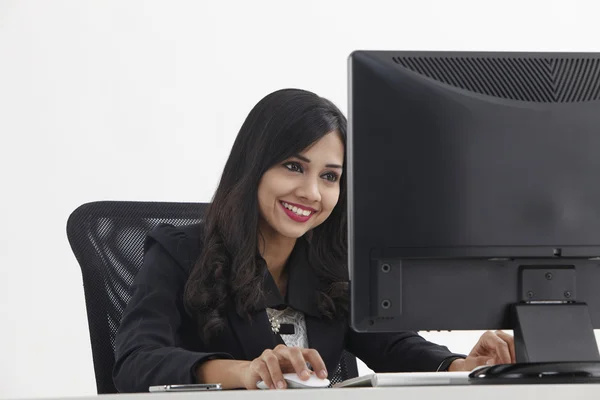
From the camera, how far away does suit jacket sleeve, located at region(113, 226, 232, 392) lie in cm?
141

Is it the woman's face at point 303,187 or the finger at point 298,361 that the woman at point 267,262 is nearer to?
the woman's face at point 303,187

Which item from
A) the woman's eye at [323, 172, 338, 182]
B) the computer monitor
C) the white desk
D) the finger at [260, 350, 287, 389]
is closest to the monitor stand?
the computer monitor

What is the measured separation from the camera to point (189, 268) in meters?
1.81

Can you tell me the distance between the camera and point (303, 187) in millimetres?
1796

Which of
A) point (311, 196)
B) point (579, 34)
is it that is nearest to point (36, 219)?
point (311, 196)

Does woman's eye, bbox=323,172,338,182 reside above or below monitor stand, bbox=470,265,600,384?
above

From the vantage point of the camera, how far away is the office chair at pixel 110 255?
181 cm

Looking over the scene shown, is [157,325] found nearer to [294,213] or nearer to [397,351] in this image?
[294,213]

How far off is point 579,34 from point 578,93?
258 cm

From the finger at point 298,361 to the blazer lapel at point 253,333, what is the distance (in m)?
0.59

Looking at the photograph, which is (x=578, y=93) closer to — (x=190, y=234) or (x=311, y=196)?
(x=311, y=196)

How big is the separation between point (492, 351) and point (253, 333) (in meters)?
0.50

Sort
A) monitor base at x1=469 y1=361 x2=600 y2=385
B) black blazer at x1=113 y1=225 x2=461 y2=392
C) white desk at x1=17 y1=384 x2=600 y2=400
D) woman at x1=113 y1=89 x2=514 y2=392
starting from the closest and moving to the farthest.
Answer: white desk at x1=17 y1=384 x2=600 y2=400
monitor base at x1=469 y1=361 x2=600 y2=385
black blazer at x1=113 y1=225 x2=461 y2=392
woman at x1=113 y1=89 x2=514 y2=392

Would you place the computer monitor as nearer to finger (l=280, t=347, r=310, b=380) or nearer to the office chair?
finger (l=280, t=347, r=310, b=380)
